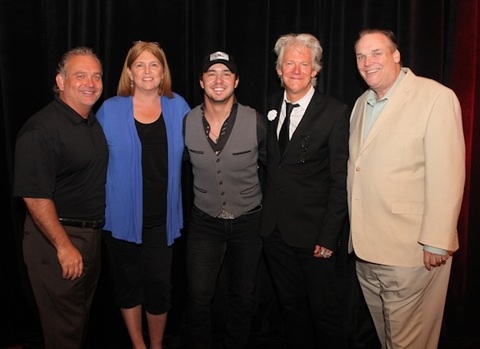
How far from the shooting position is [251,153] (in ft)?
7.76

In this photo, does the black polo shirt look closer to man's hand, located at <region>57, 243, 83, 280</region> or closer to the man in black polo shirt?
A: the man in black polo shirt

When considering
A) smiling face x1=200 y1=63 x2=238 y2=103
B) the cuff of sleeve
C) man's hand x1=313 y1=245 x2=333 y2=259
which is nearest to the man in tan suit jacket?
the cuff of sleeve

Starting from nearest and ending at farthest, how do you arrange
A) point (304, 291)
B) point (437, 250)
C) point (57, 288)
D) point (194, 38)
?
1. point (437, 250)
2. point (57, 288)
3. point (304, 291)
4. point (194, 38)

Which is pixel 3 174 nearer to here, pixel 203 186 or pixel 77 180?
pixel 77 180

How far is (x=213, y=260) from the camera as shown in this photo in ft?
8.06

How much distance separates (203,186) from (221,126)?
1.09 ft

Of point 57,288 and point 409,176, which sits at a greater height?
point 409,176

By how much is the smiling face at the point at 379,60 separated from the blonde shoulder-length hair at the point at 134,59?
1034mm

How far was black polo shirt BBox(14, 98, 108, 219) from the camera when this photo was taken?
1937 millimetres

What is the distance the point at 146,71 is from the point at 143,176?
556 millimetres

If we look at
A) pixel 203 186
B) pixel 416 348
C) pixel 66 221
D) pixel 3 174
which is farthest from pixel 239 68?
pixel 416 348

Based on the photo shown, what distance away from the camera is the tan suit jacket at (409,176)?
1.92 metres

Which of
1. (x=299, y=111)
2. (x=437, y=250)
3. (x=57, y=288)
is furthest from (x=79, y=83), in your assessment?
(x=437, y=250)

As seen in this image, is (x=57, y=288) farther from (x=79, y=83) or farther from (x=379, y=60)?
(x=379, y=60)
